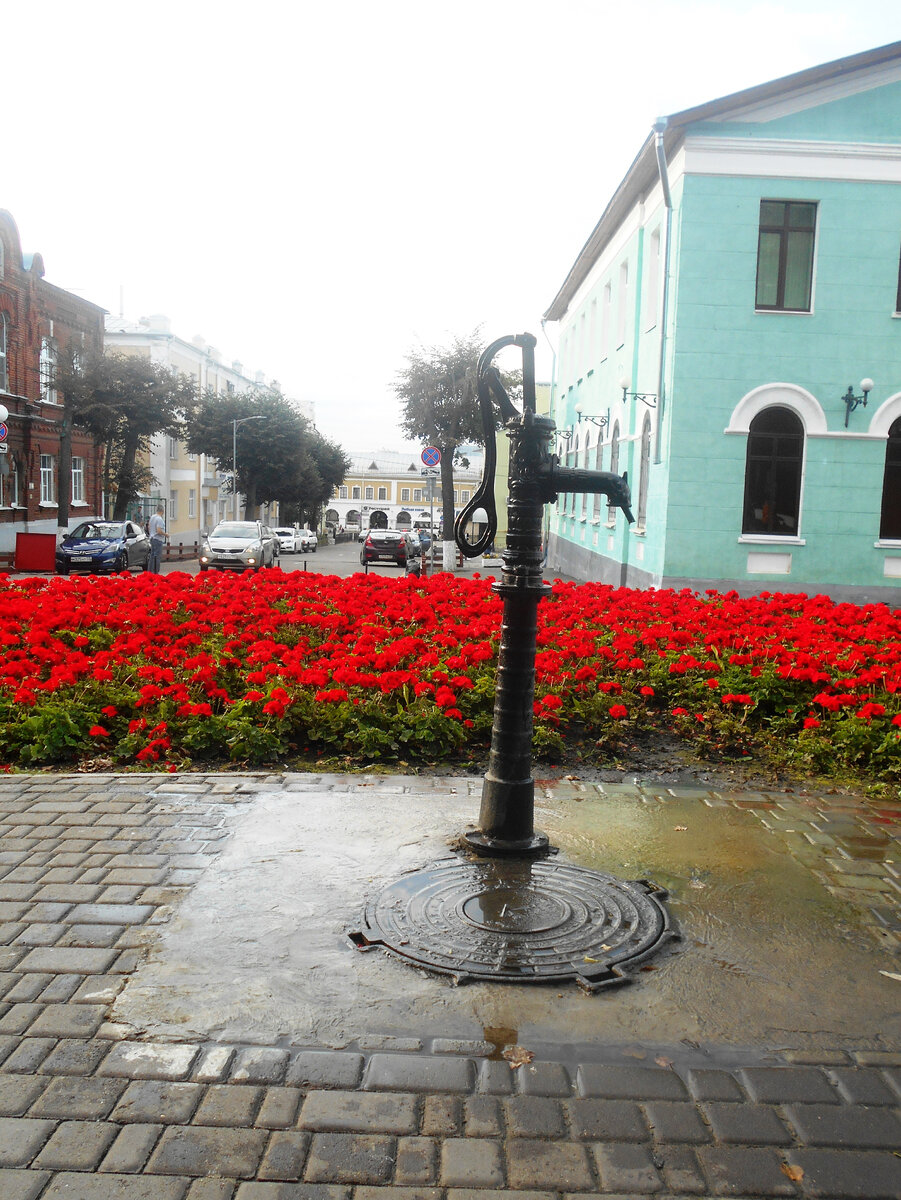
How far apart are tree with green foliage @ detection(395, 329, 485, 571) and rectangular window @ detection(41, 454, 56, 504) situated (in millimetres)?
13609

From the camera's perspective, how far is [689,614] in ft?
30.9

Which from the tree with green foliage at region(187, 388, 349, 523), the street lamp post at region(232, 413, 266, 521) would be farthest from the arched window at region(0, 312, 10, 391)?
the street lamp post at region(232, 413, 266, 521)

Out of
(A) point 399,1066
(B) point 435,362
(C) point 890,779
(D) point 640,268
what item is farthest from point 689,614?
(B) point 435,362

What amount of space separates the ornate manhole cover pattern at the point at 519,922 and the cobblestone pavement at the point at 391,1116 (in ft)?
1.78

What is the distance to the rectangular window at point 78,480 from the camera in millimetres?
41250

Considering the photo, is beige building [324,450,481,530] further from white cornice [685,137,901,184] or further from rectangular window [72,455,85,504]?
white cornice [685,137,901,184]

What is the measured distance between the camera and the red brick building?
1384 inches

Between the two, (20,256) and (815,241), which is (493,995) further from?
(20,256)

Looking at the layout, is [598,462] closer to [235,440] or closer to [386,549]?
[386,549]

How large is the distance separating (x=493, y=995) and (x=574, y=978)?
308 millimetres

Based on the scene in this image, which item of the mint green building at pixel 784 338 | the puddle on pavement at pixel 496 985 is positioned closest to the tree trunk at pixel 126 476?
the mint green building at pixel 784 338

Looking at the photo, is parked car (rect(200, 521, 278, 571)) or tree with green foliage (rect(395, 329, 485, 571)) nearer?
parked car (rect(200, 521, 278, 571))

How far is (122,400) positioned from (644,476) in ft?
80.1

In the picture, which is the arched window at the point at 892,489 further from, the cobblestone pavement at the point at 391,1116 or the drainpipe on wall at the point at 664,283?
the cobblestone pavement at the point at 391,1116
